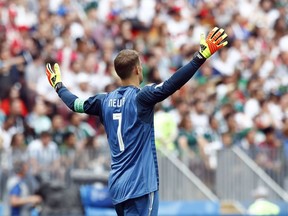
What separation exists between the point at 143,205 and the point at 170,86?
1105 millimetres

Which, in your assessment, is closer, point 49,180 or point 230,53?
point 49,180

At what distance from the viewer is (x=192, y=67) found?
9.09 m

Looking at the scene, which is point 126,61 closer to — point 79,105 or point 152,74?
point 79,105

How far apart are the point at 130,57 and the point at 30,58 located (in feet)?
38.5

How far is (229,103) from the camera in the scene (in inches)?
843

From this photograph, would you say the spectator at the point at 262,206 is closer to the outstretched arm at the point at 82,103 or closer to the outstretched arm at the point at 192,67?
the outstretched arm at the point at 82,103

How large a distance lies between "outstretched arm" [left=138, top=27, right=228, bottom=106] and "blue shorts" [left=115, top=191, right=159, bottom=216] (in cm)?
88

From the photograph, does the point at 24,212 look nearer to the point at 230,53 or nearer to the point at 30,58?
the point at 30,58

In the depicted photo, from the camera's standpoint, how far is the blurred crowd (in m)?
18.7

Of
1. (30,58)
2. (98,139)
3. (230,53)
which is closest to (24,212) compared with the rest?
(98,139)

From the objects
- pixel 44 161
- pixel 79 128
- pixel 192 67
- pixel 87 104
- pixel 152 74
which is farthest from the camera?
pixel 152 74

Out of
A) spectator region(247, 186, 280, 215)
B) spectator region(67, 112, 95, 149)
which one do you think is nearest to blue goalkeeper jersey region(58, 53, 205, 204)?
spectator region(247, 186, 280, 215)

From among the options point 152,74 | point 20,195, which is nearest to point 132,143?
point 20,195

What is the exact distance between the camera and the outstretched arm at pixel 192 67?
909cm
